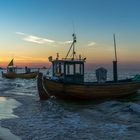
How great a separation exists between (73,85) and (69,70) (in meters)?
1.51

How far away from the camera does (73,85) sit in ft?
69.3

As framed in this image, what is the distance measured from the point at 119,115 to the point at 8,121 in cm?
579

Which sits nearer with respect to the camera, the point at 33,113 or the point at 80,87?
the point at 33,113

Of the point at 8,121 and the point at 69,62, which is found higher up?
the point at 69,62

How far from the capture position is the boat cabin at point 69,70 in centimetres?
2208

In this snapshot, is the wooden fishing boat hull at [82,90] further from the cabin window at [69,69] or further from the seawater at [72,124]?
the seawater at [72,124]

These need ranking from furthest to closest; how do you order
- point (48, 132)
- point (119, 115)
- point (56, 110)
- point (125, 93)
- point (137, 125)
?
point (125, 93), point (56, 110), point (119, 115), point (137, 125), point (48, 132)

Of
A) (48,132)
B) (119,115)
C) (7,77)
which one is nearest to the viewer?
(48,132)

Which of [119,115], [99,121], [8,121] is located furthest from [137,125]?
[8,121]

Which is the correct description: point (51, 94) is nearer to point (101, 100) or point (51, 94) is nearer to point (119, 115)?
point (101, 100)

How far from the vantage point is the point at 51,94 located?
22.4 m

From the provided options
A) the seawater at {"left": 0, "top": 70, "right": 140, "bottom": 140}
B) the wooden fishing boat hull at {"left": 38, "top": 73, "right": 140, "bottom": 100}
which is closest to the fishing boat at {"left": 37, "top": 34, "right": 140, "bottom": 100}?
the wooden fishing boat hull at {"left": 38, "top": 73, "right": 140, "bottom": 100}

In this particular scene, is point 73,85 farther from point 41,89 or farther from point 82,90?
point 41,89

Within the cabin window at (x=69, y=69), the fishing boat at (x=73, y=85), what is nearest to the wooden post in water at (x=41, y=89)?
the fishing boat at (x=73, y=85)
